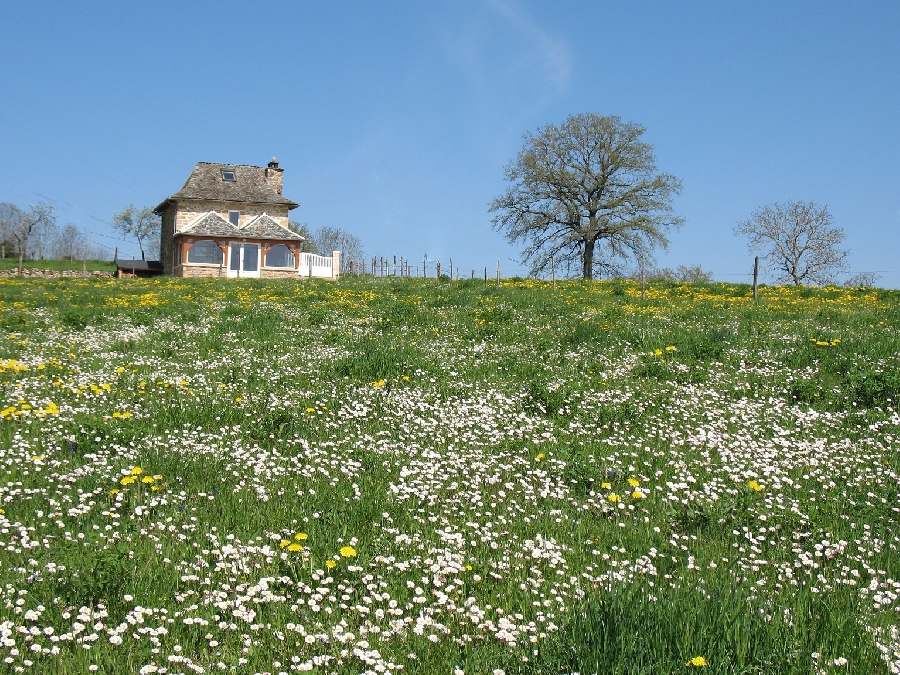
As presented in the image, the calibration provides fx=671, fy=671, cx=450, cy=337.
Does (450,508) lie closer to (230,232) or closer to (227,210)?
(230,232)

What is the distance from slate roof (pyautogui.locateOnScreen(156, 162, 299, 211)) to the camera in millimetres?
57031

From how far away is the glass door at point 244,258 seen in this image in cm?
5281

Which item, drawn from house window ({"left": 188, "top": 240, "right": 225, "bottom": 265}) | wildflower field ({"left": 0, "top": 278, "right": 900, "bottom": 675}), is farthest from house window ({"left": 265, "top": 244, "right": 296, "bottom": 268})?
wildflower field ({"left": 0, "top": 278, "right": 900, "bottom": 675})

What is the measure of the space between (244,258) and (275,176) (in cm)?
1258

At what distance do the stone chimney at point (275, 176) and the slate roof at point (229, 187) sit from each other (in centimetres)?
88

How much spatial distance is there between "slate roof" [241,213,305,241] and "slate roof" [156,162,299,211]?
13.7ft

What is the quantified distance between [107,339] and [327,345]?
455cm

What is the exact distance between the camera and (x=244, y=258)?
177 feet

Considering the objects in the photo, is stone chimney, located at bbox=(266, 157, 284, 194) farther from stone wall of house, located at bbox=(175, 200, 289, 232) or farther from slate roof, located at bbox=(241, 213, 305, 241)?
slate roof, located at bbox=(241, 213, 305, 241)

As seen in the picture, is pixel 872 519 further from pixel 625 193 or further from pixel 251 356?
pixel 625 193

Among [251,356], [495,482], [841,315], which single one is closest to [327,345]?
[251,356]

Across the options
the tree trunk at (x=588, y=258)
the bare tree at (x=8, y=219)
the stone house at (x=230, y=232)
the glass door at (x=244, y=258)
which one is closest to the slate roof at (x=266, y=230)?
the stone house at (x=230, y=232)

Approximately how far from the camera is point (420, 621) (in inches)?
150

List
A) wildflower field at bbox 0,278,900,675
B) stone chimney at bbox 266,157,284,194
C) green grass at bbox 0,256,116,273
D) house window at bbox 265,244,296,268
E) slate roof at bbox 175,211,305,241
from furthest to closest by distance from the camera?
stone chimney at bbox 266,157,284,194 < green grass at bbox 0,256,116,273 < house window at bbox 265,244,296,268 < slate roof at bbox 175,211,305,241 < wildflower field at bbox 0,278,900,675
